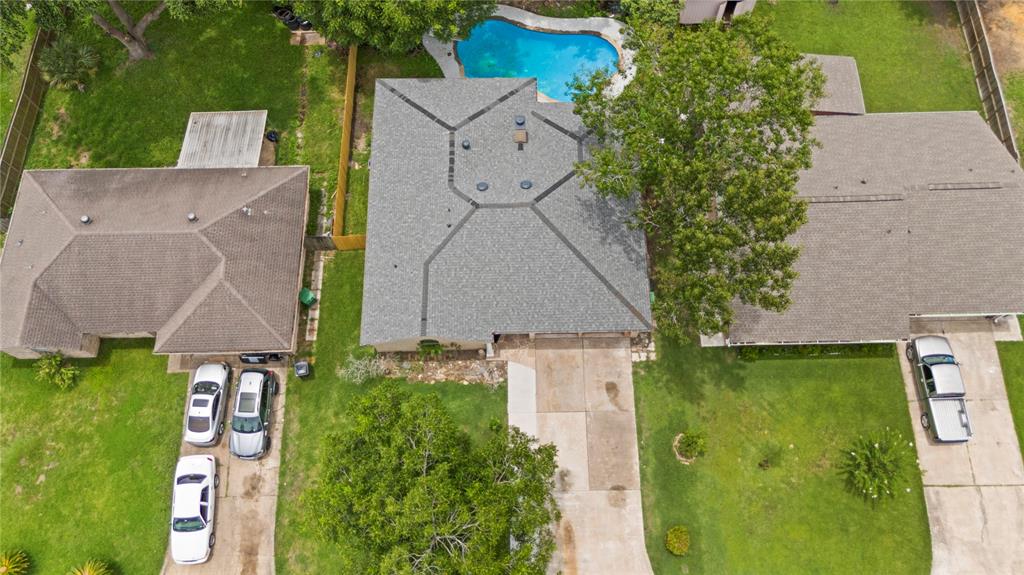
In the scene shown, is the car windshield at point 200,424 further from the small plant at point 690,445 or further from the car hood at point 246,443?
the small plant at point 690,445

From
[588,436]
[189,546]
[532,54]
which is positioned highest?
[532,54]

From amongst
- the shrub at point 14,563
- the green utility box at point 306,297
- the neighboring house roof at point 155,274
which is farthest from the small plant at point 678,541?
the shrub at point 14,563

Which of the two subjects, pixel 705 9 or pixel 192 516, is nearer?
pixel 192 516

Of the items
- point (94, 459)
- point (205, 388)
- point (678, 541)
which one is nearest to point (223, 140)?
point (205, 388)

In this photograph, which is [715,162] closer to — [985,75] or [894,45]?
[894,45]

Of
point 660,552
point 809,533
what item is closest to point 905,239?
point 809,533

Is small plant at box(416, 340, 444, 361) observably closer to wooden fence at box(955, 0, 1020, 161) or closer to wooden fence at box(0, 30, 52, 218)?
wooden fence at box(0, 30, 52, 218)
